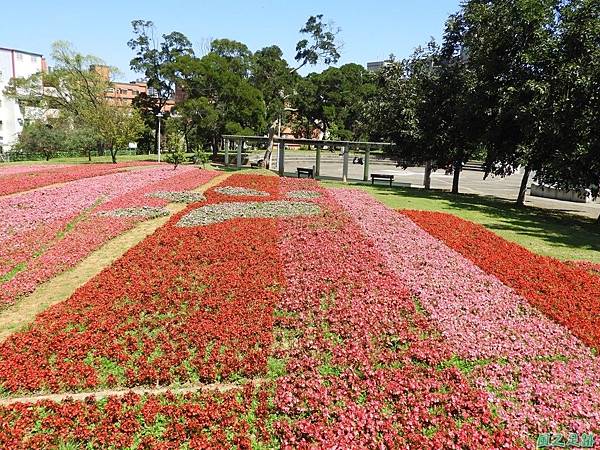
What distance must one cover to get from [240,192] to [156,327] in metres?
15.4

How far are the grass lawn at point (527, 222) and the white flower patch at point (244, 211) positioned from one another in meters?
5.35

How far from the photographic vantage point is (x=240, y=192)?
2289 cm

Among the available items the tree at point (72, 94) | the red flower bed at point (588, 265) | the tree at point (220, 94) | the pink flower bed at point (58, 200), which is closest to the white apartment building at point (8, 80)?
the tree at point (72, 94)

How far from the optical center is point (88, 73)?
5112cm

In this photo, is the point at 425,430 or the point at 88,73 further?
the point at 88,73

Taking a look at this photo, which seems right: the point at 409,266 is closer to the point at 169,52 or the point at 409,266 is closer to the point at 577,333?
the point at 577,333

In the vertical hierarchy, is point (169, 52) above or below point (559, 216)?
above

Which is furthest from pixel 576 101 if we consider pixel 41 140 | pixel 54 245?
pixel 41 140

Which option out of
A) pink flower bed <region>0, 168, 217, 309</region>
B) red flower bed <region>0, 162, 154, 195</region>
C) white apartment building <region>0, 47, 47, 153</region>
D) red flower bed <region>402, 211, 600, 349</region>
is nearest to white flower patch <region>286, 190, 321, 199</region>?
pink flower bed <region>0, 168, 217, 309</region>

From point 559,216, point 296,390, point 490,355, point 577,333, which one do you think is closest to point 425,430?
point 296,390

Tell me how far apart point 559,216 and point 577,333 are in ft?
53.6

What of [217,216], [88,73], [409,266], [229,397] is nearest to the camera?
[229,397]

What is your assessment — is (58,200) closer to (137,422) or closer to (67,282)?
(67,282)

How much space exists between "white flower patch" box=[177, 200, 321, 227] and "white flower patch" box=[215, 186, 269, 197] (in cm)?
286
